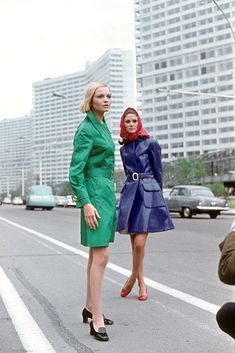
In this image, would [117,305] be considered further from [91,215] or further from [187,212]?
[187,212]

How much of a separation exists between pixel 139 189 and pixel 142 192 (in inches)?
1.7

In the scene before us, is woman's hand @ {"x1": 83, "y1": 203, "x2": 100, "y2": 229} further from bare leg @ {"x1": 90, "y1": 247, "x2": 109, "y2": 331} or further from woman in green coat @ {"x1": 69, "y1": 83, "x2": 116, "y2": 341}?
bare leg @ {"x1": 90, "y1": 247, "x2": 109, "y2": 331}

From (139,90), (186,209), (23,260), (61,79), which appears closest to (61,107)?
(61,79)

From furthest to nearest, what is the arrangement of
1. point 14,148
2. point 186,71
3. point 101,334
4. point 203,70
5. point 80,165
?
point 14,148
point 186,71
point 203,70
point 80,165
point 101,334

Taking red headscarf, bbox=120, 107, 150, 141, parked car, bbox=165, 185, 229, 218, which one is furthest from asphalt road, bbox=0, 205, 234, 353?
parked car, bbox=165, 185, 229, 218

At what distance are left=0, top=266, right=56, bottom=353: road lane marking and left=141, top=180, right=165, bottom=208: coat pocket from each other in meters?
1.56

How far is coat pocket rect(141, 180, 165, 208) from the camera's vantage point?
579 cm

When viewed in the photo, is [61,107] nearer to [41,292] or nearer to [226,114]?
[226,114]

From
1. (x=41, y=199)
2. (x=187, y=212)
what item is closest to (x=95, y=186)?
(x=187, y=212)

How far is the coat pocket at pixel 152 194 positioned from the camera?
579 centimetres

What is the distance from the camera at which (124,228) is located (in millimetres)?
5715

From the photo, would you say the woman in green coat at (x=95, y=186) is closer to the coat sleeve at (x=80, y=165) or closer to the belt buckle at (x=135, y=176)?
the coat sleeve at (x=80, y=165)

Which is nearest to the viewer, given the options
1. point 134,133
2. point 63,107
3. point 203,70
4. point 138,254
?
point 134,133

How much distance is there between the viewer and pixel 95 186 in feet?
14.6
